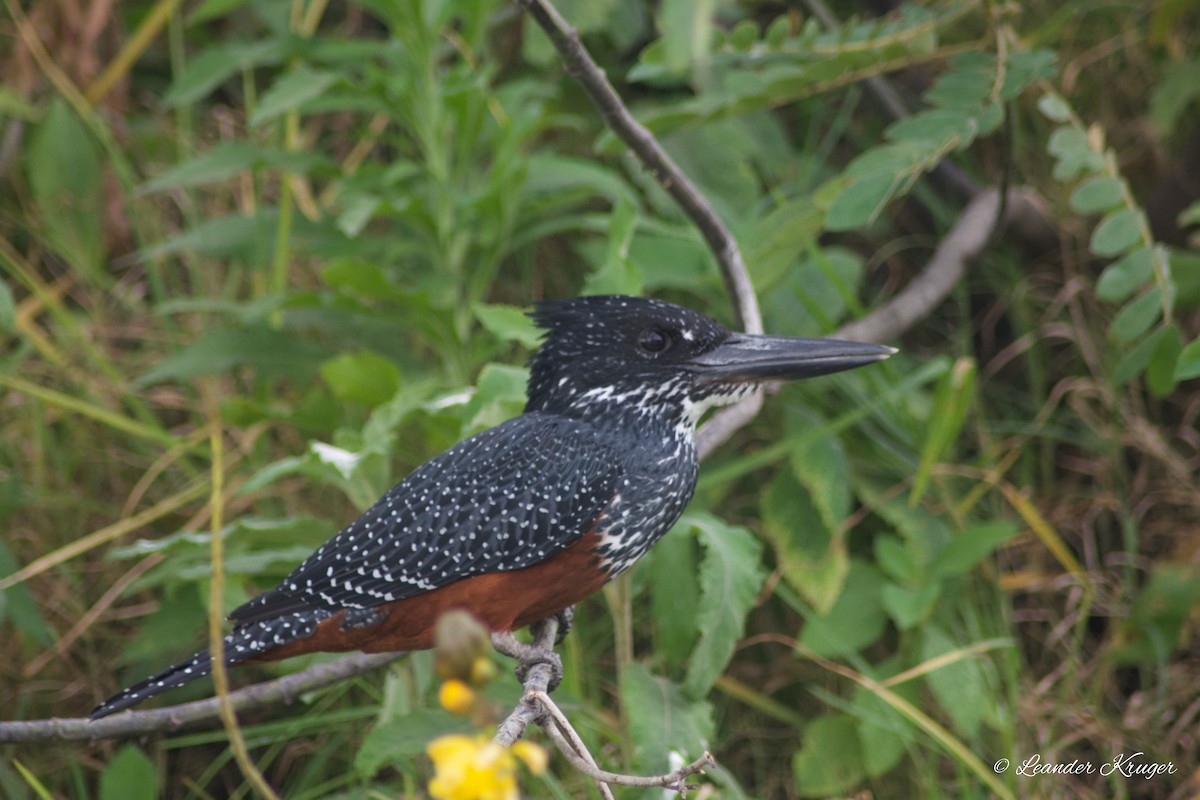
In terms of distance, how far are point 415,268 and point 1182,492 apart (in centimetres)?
258

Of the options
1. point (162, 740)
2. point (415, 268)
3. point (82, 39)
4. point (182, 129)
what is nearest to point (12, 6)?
point (82, 39)

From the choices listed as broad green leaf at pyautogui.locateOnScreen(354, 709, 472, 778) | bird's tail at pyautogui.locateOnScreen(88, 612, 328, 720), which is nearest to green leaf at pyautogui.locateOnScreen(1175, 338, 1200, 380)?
broad green leaf at pyautogui.locateOnScreen(354, 709, 472, 778)

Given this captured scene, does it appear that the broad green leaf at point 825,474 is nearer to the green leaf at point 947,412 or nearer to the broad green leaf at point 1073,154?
the green leaf at point 947,412

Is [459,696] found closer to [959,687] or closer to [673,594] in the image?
[673,594]

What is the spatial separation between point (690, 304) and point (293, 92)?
1677 mm

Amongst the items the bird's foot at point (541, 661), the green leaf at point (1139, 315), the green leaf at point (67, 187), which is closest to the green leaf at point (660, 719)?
the bird's foot at point (541, 661)

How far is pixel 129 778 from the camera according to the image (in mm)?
2945

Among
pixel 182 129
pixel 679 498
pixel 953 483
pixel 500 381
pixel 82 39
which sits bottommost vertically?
pixel 953 483

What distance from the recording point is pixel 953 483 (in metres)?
4.21

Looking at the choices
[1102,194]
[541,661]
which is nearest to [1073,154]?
[1102,194]

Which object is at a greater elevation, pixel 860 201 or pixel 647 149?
pixel 647 149

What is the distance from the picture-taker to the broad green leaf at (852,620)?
361cm

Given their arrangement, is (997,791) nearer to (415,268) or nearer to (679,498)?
(679,498)

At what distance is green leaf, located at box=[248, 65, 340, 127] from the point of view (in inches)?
140
